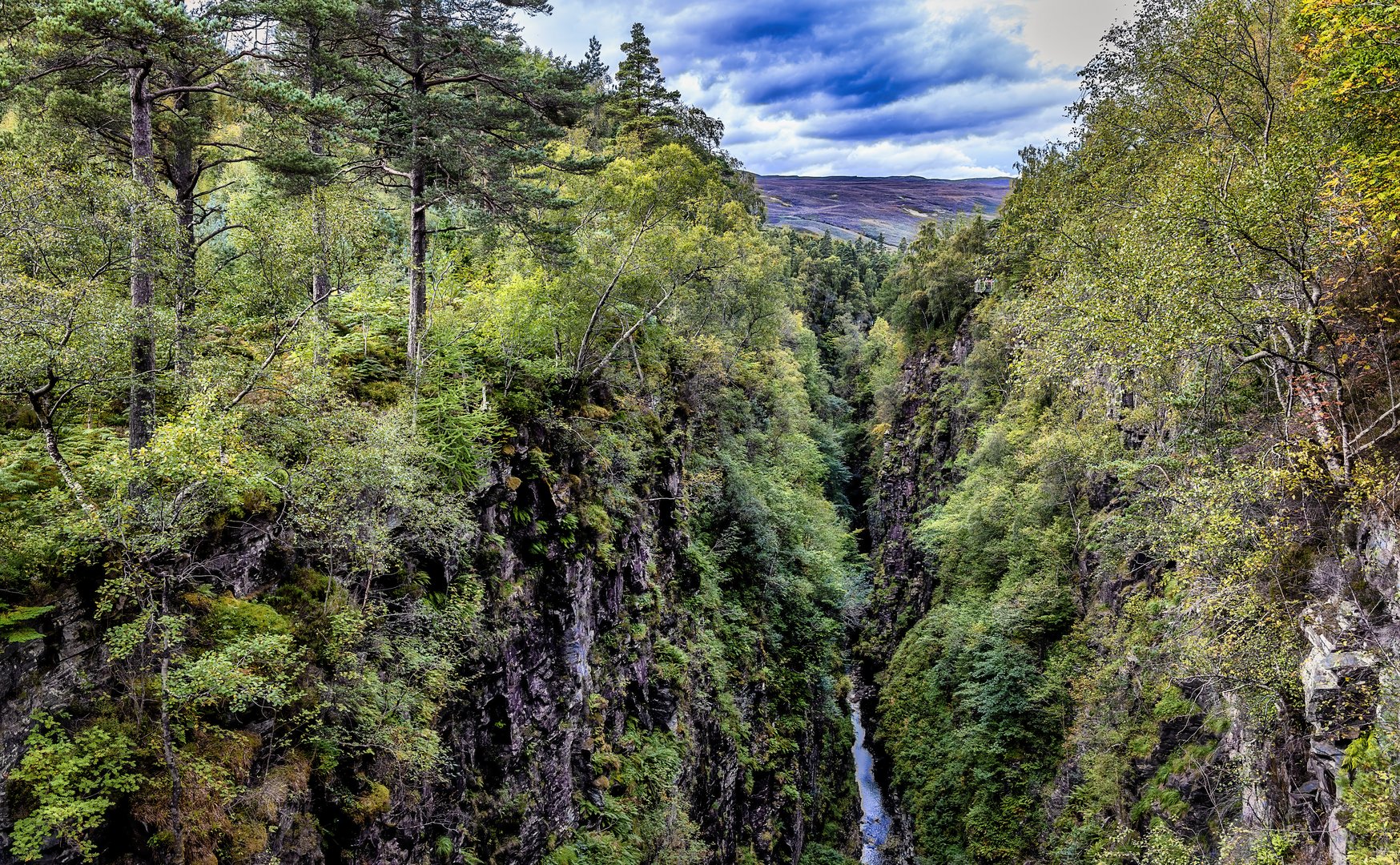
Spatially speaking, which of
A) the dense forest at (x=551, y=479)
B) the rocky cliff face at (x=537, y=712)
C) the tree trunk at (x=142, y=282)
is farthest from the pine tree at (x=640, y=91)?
the tree trunk at (x=142, y=282)

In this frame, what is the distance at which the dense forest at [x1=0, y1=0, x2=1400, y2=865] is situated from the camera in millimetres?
7215

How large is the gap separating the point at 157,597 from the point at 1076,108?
29677 mm

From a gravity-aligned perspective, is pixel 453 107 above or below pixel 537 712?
above

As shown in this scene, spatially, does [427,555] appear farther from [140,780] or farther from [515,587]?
[140,780]

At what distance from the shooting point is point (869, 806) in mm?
36031

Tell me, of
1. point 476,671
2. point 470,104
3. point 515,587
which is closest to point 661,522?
point 515,587

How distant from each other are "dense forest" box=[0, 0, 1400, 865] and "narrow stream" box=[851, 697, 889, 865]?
4.97m

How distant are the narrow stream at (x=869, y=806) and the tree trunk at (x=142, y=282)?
112ft

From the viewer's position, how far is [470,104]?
1374cm

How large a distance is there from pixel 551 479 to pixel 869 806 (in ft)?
102

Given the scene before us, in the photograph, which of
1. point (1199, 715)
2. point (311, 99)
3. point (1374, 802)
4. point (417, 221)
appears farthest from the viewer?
point (1199, 715)

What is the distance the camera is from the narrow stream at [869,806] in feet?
105

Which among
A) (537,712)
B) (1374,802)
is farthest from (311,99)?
(1374,802)

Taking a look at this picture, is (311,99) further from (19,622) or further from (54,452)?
(19,622)
